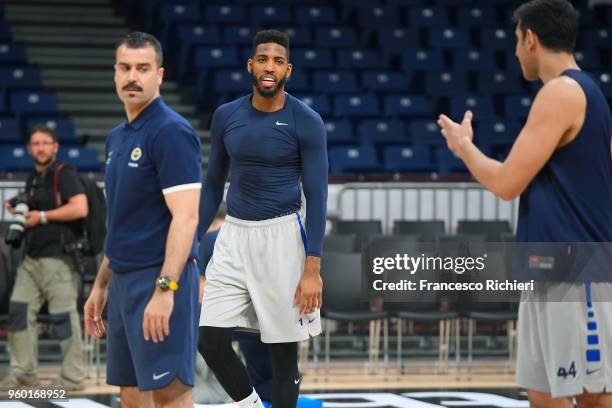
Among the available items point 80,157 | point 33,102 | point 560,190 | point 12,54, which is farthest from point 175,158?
point 12,54

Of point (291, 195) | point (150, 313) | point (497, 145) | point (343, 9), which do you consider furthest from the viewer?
point (343, 9)

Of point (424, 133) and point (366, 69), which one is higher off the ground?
point (366, 69)

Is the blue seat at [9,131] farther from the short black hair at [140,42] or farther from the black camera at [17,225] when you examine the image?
the short black hair at [140,42]

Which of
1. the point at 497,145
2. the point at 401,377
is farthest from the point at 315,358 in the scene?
the point at 497,145

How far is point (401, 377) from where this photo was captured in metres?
A: 10.0

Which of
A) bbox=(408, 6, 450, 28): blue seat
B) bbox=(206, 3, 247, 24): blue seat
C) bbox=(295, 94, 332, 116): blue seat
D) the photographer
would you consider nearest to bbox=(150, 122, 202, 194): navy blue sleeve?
the photographer

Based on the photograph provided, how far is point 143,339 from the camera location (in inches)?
174

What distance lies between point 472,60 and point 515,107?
1.22m

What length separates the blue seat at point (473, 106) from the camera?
15.1 meters

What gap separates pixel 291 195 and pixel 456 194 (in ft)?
22.9

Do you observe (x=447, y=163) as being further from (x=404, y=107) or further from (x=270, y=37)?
(x=270, y=37)

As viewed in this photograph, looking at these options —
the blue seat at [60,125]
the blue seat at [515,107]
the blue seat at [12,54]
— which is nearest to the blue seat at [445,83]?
the blue seat at [515,107]

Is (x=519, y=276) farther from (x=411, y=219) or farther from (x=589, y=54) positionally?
(x=589, y=54)

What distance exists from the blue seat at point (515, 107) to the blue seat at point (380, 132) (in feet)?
5.51
